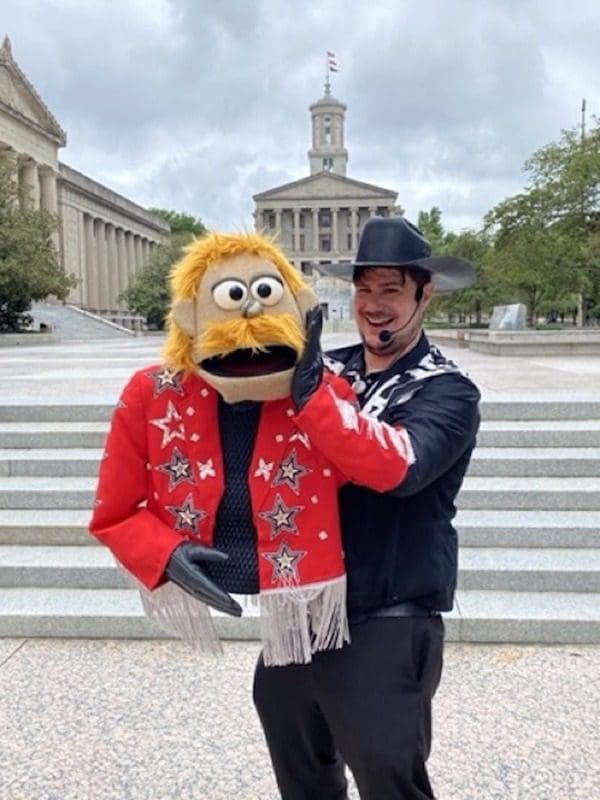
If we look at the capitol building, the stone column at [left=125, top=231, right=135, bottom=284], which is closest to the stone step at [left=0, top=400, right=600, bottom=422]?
the capitol building

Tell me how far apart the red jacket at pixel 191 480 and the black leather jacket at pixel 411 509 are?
0.06m

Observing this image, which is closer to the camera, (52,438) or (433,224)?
(52,438)

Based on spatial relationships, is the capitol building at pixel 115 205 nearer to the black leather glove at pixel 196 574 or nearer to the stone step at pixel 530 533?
the stone step at pixel 530 533

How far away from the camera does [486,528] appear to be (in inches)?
188

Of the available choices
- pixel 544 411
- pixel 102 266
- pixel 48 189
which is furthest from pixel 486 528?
pixel 102 266

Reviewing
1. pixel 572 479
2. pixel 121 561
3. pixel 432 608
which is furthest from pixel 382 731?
pixel 572 479

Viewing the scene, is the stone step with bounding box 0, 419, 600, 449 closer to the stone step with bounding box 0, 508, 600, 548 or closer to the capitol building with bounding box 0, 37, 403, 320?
the stone step with bounding box 0, 508, 600, 548

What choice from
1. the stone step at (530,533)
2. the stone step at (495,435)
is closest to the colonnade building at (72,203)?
the stone step at (495,435)

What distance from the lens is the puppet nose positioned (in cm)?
154

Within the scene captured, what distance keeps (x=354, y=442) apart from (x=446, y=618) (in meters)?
2.80

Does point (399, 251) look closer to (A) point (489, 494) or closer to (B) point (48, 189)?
(A) point (489, 494)

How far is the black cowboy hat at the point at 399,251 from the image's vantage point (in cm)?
181

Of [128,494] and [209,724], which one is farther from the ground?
[128,494]

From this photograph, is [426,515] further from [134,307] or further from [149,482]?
[134,307]
